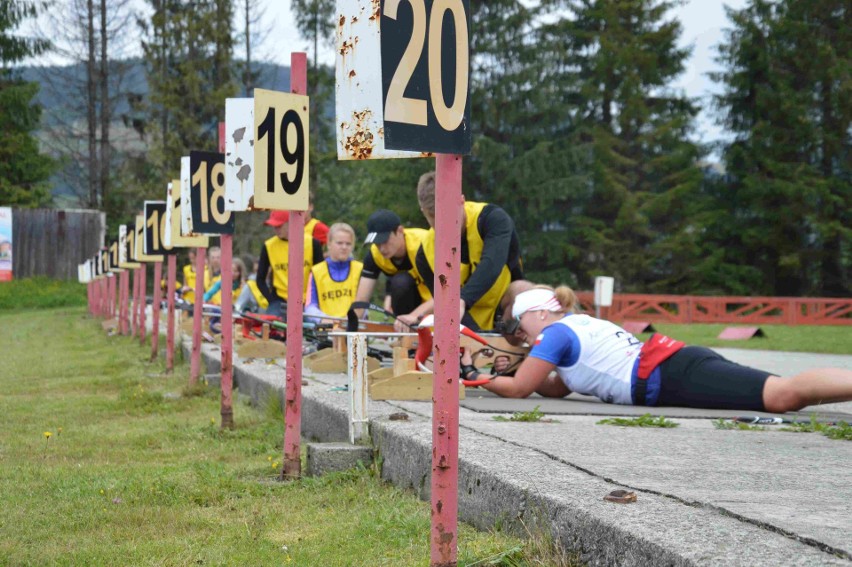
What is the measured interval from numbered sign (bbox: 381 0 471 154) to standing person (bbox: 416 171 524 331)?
16.4 ft

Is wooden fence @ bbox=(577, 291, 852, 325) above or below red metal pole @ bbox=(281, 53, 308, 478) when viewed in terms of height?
below

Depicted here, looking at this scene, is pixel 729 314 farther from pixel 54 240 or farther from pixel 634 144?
pixel 54 240

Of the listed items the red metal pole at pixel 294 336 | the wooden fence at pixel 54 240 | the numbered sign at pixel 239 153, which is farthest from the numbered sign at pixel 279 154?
the wooden fence at pixel 54 240

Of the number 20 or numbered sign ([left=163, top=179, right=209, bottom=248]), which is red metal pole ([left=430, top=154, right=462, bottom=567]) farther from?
numbered sign ([left=163, top=179, right=209, bottom=248])

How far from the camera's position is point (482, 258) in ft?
31.2

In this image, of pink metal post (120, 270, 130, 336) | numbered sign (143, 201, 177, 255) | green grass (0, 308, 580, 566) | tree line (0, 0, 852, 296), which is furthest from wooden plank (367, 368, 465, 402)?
tree line (0, 0, 852, 296)

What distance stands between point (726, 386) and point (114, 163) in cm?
A: 5797

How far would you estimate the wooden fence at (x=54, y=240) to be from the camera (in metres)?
56.2

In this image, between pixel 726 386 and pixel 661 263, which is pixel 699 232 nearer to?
pixel 661 263

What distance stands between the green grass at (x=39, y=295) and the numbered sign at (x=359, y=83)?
1821 inches

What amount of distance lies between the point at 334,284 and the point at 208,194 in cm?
439

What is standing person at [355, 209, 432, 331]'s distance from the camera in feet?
34.6

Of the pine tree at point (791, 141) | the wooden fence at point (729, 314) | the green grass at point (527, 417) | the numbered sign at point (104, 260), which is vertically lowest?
the wooden fence at point (729, 314)

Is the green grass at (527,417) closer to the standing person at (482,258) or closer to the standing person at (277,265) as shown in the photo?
the standing person at (482,258)
